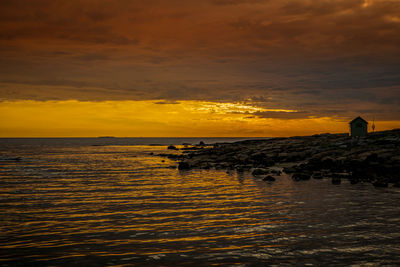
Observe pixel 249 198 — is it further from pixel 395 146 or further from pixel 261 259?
pixel 395 146

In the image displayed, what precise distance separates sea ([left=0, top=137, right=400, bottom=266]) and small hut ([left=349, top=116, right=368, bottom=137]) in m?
41.0

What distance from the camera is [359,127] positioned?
6297cm

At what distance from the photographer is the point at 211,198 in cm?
2242

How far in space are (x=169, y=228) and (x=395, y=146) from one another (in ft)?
126

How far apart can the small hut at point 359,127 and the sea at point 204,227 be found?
4097cm

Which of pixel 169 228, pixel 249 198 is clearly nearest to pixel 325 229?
pixel 169 228

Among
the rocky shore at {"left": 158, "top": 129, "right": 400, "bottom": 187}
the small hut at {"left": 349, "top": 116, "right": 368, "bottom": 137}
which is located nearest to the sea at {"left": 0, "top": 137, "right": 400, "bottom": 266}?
the rocky shore at {"left": 158, "top": 129, "right": 400, "bottom": 187}

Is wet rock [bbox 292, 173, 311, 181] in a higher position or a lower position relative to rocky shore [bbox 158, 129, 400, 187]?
lower

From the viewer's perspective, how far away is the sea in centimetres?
1063

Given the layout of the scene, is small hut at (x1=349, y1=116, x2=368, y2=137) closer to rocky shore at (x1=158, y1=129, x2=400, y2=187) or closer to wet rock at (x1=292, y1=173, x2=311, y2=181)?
rocky shore at (x1=158, y1=129, x2=400, y2=187)

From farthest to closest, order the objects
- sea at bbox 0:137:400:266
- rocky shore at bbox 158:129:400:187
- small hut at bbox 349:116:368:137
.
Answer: small hut at bbox 349:116:368:137, rocky shore at bbox 158:129:400:187, sea at bbox 0:137:400:266

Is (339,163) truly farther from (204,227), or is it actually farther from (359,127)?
(204,227)

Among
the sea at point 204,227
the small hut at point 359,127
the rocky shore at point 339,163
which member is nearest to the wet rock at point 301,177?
the rocky shore at point 339,163

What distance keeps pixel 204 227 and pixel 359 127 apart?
5705 cm
